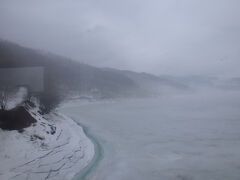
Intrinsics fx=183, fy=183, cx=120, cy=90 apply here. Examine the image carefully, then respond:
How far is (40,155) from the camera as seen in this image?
316 inches

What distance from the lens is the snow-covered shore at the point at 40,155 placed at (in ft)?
22.2

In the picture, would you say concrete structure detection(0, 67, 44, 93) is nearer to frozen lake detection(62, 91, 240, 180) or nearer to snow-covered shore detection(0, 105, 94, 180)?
frozen lake detection(62, 91, 240, 180)

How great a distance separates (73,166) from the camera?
777 centimetres

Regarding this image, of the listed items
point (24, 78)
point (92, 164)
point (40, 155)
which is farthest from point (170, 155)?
point (24, 78)

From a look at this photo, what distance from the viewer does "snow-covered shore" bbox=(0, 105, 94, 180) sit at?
6773 millimetres

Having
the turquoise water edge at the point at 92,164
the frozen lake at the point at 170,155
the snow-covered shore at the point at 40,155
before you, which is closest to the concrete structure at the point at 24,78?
the frozen lake at the point at 170,155

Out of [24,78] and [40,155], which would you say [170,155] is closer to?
[40,155]

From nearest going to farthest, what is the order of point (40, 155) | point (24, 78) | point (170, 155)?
point (40, 155)
point (170, 155)
point (24, 78)

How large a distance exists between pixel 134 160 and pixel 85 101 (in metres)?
40.1

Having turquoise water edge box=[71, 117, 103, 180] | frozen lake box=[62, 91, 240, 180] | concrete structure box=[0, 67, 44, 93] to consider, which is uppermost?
concrete structure box=[0, 67, 44, 93]

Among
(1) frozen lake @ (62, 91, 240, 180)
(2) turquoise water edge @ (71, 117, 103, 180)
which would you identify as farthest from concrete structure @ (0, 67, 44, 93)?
(2) turquoise water edge @ (71, 117, 103, 180)

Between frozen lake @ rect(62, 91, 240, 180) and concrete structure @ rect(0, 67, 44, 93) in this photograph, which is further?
concrete structure @ rect(0, 67, 44, 93)

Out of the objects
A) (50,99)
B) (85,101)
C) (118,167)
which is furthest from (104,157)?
(85,101)

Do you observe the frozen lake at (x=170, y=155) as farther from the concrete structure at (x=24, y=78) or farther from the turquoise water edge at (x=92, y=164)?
the concrete structure at (x=24, y=78)
